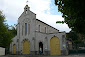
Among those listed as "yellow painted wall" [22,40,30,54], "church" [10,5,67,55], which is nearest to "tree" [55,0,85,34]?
"church" [10,5,67,55]

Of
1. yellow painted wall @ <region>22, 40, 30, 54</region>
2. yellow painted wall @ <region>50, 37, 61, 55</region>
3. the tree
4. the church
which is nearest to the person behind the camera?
the tree

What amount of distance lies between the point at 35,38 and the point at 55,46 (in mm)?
6489

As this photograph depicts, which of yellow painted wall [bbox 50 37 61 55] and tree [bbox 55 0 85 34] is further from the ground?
tree [bbox 55 0 85 34]

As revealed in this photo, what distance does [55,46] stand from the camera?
2469cm

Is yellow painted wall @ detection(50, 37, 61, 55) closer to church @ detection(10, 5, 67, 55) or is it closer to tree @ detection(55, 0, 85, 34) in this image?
church @ detection(10, 5, 67, 55)

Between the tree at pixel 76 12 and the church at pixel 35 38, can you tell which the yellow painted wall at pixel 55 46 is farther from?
the tree at pixel 76 12

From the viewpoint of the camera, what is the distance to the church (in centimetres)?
2450

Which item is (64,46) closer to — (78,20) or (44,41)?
(44,41)

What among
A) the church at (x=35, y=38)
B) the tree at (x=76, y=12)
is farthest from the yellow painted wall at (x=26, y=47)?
the tree at (x=76, y=12)

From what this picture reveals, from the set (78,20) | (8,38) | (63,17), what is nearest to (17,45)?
(8,38)

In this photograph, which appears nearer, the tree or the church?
the tree

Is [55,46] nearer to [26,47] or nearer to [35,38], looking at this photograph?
[35,38]

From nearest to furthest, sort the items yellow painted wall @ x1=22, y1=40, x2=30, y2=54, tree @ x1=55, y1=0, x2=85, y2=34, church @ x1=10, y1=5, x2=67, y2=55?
tree @ x1=55, y1=0, x2=85, y2=34, church @ x1=10, y1=5, x2=67, y2=55, yellow painted wall @ x1=22, y1=40, x2=30, y2=54

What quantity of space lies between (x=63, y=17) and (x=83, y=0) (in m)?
4.82
